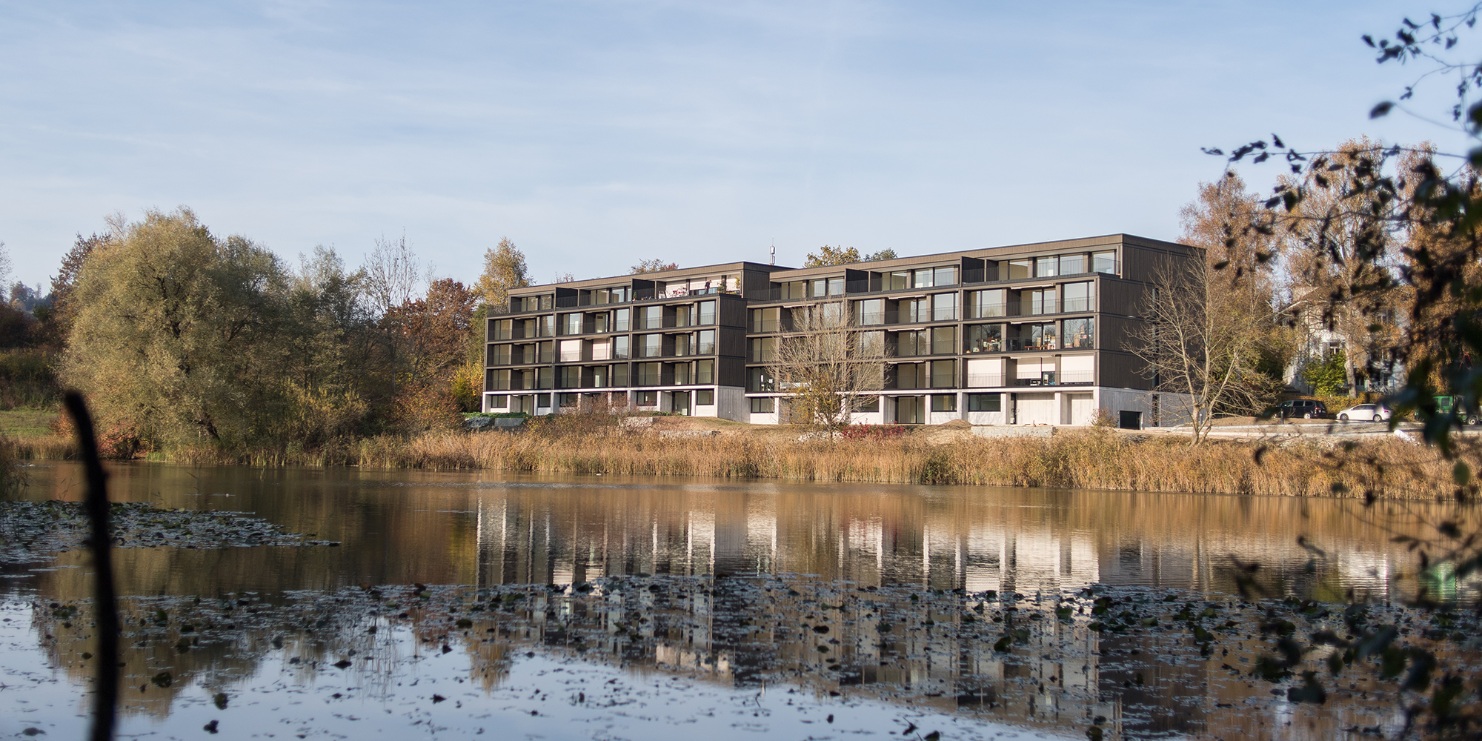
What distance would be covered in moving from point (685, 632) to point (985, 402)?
78.8 m

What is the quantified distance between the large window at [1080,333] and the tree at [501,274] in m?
61.2

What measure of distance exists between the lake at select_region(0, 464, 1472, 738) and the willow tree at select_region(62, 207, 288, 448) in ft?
98.1

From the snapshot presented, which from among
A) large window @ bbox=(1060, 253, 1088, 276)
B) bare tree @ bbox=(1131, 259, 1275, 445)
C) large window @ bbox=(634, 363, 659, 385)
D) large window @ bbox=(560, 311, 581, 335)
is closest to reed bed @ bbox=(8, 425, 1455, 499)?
bare tree @ bbox=(1131, 259, 1275, 445)

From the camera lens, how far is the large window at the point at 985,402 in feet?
287

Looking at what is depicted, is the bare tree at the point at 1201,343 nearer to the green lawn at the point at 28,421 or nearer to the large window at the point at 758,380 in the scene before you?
the large window at the point at 758,380

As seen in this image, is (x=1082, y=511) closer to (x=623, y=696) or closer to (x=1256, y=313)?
(x=623, y=696)

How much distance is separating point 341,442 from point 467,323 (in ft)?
245

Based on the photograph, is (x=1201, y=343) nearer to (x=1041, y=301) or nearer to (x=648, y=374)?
(x=1041, y=301)

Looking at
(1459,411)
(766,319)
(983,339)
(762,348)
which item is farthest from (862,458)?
(766,319)

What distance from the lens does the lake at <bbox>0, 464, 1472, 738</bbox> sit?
28.2ft

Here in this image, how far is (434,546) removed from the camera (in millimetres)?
19375

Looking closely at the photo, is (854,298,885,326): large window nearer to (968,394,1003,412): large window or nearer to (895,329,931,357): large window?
(895,329,931,357): large window

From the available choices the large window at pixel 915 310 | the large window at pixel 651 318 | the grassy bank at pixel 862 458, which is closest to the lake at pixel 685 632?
the grassy bank at pixel 862 458

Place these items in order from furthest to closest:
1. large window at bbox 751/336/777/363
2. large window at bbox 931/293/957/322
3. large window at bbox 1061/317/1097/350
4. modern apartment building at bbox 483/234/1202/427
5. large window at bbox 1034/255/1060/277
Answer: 1. large window at bbox 751/336/777/363
2. large window at bbox 931/293/957/322
3. large window at bbox 1034/255/1060/277
4. modern apartment building at bbox 483/234/1202/427
5. large window at bbox 1061/317/1097/350
